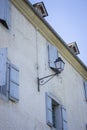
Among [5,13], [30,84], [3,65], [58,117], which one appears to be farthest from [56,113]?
[3,65]

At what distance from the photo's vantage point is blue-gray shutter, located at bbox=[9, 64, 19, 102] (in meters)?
10.5

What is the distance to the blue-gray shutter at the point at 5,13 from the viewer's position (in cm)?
1126

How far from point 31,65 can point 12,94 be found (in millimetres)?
2192

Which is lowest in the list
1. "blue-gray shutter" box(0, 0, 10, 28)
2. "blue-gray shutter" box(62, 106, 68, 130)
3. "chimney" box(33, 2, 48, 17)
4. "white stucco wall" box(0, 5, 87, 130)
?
"blue-gray shutter" box(62, 106, 68, 130)

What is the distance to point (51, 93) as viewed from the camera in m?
13.4

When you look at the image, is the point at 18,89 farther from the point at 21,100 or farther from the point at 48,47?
the point at 48,47

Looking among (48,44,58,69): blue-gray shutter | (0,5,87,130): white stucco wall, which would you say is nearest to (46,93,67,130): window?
(0,5,87,130): white stucco wall

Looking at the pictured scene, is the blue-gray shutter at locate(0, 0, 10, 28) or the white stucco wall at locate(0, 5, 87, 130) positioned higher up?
the blue-gray shutter at locate(0, 0, 10, 28)

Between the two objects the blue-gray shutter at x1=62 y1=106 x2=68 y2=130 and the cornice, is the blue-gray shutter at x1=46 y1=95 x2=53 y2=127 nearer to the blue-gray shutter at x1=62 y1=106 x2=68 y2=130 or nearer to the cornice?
the blue-gray shutter at x1=62 y1=106 x2=68 y2=130

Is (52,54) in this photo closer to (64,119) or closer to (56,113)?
(56,113)

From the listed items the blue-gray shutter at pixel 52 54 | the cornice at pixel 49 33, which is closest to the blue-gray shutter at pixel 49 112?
the blue-gray shutter at pixel 52 54

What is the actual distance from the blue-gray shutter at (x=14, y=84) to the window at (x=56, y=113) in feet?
6.96

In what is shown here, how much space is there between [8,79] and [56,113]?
3749 millimetres

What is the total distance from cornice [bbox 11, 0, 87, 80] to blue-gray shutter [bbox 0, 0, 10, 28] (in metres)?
0.79
